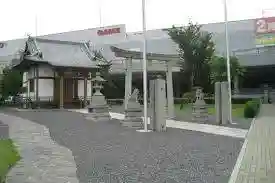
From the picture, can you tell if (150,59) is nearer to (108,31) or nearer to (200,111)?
(200,111)

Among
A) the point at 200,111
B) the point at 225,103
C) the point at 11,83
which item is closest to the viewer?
the point at 225,103

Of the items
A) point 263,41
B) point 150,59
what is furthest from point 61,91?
point 263,41

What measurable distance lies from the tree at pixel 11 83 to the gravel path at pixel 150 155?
23572mm

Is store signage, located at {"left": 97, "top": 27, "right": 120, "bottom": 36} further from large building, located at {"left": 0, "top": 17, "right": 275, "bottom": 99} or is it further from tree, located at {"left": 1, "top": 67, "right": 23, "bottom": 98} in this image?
tree, located at {"left": 1, "top": 67, "right": 23, "bottom": 98}

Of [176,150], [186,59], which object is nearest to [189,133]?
[176,150]

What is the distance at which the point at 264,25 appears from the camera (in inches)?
1752

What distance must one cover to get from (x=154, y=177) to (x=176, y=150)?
304 cm

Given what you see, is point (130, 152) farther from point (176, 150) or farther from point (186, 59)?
point (186, 59)

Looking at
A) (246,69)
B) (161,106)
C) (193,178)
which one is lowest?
(193,178)

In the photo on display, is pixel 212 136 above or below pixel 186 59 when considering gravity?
below

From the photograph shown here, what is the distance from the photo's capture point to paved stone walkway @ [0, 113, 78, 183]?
6641mm

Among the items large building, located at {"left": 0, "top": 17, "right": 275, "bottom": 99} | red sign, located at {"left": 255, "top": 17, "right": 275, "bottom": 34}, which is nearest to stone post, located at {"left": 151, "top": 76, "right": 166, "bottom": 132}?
large building, located at {"left": 0, "top": 17, "right": 275, "bottom": 99}

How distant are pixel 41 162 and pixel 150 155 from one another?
2449 mm

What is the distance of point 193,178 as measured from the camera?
6.73 metres
